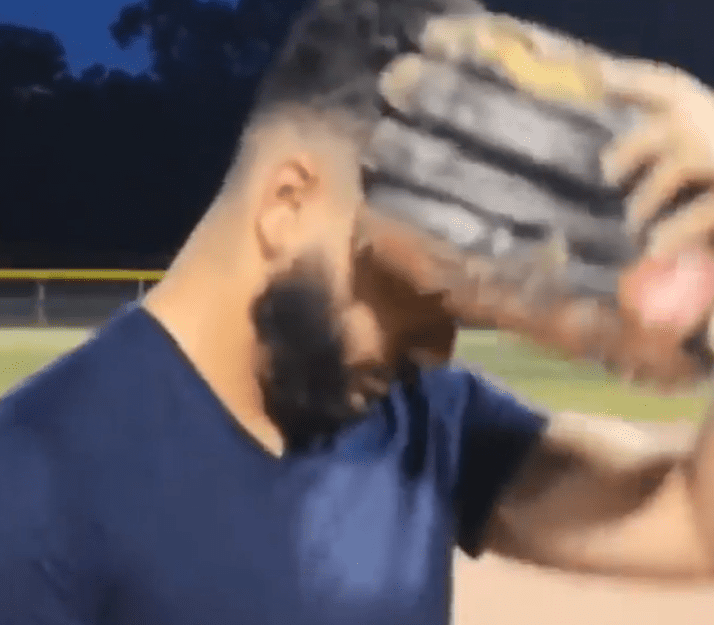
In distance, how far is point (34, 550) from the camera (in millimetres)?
479

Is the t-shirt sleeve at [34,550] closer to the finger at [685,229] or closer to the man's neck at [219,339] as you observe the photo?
the man's neck at [219,339]

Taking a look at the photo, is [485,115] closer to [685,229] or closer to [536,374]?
[685,229]

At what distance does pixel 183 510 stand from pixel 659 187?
0.21 metres

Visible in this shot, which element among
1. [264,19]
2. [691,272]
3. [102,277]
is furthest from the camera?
[102,277]

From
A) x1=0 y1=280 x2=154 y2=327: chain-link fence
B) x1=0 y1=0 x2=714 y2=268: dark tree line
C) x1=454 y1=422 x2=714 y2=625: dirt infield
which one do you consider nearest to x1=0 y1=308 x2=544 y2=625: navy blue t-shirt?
x1=454 y1=422 x2=714 y2=625: dirt infield

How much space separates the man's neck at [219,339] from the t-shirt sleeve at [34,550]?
2.9 inches

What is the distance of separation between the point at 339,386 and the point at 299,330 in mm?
28

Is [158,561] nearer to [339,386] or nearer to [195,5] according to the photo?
[339,386]

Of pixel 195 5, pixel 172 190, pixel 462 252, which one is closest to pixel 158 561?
pixel 462 252

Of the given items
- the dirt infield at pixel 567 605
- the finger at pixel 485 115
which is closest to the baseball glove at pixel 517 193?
the finger at pixel 485 115

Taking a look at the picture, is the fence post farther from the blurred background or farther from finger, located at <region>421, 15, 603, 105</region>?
finger, located at <region>421, 15, 603, 105</region>

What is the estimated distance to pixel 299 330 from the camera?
0.51m

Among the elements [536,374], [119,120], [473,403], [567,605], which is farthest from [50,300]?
[473,403]

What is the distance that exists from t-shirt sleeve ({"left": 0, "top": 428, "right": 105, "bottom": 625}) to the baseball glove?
0.49 ft
